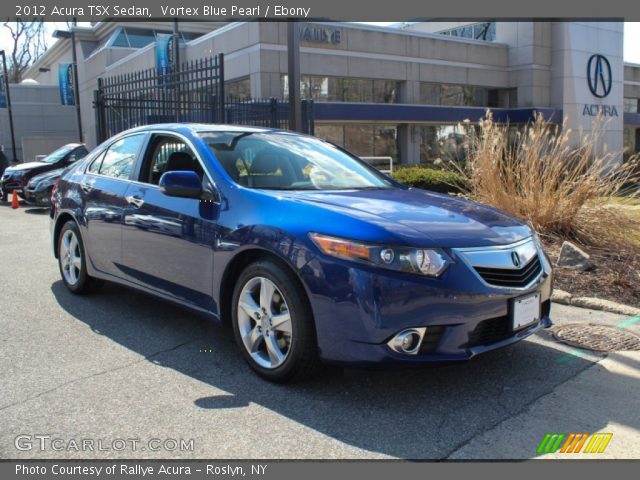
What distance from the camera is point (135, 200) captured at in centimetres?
489

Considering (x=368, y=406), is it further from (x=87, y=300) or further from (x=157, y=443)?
(x=87, y=300)

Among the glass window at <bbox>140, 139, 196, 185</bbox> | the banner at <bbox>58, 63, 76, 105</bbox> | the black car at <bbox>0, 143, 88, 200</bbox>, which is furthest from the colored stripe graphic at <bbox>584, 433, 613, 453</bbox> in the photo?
the banner at <bbox>58, 63, 76, 105</bbox>

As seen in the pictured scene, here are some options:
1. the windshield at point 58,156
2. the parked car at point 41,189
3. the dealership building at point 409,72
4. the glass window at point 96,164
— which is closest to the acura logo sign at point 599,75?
the dealership building at point 409,72

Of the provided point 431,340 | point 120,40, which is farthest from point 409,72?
point 431,340

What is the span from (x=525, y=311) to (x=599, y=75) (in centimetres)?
3491

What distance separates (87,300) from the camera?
585cm

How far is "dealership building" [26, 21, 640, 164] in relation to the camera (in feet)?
85.3

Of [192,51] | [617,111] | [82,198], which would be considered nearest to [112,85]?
[82,198]

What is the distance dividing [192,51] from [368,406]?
27.2 meters

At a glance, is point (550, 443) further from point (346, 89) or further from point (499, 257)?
point (346, 89)

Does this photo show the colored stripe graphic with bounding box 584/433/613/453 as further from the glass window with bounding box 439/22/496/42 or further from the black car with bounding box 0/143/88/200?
the glass window with bounding box 439/22/496/42

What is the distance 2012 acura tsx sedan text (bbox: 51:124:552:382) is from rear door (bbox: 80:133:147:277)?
0.02 m

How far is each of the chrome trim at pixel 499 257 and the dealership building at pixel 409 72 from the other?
68.4 ft

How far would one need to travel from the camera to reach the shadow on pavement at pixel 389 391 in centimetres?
324
